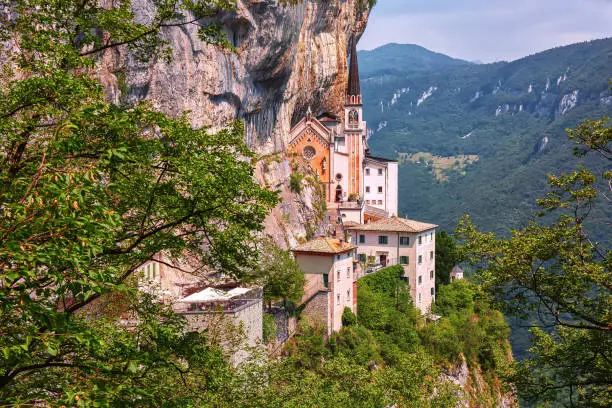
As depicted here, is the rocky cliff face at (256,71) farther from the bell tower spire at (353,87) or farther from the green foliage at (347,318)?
the green foliage at (347,318)

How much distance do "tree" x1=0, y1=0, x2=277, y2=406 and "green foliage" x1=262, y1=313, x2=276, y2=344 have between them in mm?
18572

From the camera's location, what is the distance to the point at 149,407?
33.4 feet

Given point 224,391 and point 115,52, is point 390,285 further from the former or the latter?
point 224,391

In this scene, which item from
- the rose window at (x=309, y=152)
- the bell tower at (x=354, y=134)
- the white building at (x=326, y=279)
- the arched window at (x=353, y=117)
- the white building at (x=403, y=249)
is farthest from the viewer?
the arched window at (x=353, y=117)

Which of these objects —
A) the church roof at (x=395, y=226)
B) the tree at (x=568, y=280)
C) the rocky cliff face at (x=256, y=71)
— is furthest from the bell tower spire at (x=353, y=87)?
the tree at (x=568, y=280)

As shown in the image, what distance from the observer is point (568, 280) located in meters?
14.4

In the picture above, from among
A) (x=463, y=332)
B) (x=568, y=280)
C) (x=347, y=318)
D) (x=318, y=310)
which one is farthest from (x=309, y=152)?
(x=568, y=280)

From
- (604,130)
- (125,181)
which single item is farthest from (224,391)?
(604,130)

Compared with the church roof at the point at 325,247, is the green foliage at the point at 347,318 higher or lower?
lower

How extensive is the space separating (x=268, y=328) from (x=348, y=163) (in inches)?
1541

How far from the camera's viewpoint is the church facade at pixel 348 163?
217 ft

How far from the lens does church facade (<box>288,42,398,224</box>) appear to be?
217 feet

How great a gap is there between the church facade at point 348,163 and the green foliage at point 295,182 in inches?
215

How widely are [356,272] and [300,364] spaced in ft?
36.0
